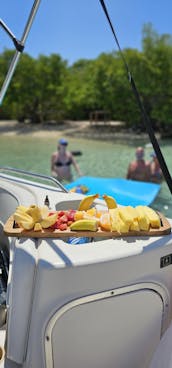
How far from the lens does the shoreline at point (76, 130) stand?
18.5 metres

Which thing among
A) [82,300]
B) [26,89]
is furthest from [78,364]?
[26,89]

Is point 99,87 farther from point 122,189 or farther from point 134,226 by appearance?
point 134,226

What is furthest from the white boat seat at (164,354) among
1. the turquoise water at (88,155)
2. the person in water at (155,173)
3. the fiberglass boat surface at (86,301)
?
the person in water at (155,173)

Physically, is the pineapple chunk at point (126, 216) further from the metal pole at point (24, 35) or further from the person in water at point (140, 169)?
the person in water at point (140, 169)

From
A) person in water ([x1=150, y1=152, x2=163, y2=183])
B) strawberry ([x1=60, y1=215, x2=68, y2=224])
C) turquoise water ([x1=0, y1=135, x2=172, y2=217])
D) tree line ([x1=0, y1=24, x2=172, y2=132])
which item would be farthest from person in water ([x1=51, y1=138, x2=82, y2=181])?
tree line ([x1=0, y1=24, x2=172, y2=132])

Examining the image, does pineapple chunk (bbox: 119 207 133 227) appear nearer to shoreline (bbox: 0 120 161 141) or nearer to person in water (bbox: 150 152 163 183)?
person in water (bbox: 150 152 163 183)

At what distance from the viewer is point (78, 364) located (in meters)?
1.28

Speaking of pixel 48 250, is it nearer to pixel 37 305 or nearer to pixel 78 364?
pixel 37 305

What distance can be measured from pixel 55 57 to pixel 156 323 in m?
24.6

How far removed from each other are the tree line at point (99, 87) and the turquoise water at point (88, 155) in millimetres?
2755

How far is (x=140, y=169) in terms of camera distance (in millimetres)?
6332

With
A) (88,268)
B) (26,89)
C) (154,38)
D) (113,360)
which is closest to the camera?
(88,268)

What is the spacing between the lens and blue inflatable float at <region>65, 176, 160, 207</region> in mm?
4794

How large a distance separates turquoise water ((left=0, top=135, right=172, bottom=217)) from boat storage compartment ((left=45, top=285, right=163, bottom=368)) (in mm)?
4127
